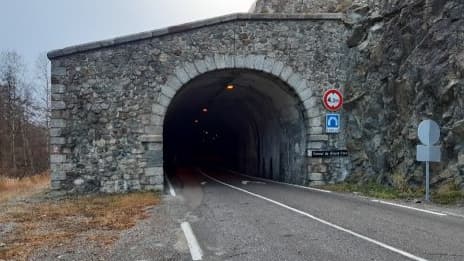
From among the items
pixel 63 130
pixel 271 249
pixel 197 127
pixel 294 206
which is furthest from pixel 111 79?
pixel 197 127

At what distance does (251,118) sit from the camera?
2541cm

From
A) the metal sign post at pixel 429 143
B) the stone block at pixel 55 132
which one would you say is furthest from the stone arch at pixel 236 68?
the metal sign post at pixel 429 143

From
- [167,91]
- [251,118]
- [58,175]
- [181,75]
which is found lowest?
[58,175]

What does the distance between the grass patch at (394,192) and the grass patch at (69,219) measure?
645 centimetres

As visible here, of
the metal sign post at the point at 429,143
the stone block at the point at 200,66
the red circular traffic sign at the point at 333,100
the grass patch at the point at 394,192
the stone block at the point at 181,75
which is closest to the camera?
the grass patch at the point at 394,192

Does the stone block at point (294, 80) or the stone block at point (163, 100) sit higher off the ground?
the stone block at point (294, 80)

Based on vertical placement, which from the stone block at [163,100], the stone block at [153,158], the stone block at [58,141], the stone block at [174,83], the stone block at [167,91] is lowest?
the stone block at [153,158]

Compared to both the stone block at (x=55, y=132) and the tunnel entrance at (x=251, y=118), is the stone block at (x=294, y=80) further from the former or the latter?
the stone block at (x=55, y=132)

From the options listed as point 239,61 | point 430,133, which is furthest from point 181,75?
point 430,133

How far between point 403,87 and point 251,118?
12030mm

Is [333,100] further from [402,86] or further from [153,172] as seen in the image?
[153,172]

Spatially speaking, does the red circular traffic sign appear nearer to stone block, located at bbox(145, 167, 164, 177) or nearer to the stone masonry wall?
the stone masonry wall

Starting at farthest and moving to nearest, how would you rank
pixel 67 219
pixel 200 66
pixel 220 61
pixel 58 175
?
pixel 220 61 < pixel 200 66 < pixel 58 175 < pixel 67 219

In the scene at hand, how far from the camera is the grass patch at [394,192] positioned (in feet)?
37.2
